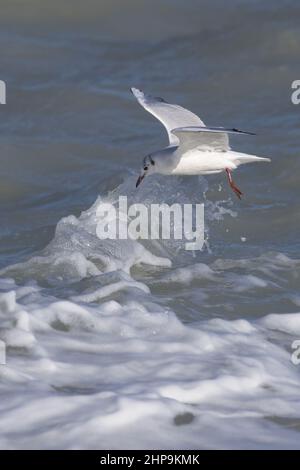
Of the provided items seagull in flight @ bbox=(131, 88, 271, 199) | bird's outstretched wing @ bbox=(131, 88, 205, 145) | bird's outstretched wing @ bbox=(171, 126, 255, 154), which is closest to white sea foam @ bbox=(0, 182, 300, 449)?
seagull in flight @ bbox=(131, 88, 271, 199)

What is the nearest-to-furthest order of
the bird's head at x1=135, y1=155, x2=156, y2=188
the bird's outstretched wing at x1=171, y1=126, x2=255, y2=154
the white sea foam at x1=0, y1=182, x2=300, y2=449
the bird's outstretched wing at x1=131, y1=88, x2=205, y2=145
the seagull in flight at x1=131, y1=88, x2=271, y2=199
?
the white sea foam at x1=0, y1=182, x2=300, y2=449 < the bird's outstretched wing at x1=171, y1=126, x2=255, y2=154 < the seagull in flight at x1=131, y1=88, x2=271, y2=199 < the bird's outstretched wing at x1=131, y1=88, x2=205, y2=145 < the bird's head at x1=135, y1=155, x2=156, y2=188

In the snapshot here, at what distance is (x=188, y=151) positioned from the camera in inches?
332

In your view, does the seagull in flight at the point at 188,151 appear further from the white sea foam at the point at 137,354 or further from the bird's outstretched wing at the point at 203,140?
the white sea foam at the point at 137,354

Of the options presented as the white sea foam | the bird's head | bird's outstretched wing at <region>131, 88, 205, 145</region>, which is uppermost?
bird's outstretched wing at <region>131, 88, 205, 145</region>

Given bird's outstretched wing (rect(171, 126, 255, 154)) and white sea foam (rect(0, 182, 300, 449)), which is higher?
bird's outstretched wing (rect(171, 126, 255, 154))

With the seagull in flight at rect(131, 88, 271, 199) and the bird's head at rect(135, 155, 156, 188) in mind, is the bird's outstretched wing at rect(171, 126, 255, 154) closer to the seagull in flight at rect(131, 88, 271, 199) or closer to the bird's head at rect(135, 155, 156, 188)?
the seagull in flight at rect(131, 88, 271, 199)

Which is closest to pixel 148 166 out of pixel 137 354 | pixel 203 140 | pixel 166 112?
pixel 166 112

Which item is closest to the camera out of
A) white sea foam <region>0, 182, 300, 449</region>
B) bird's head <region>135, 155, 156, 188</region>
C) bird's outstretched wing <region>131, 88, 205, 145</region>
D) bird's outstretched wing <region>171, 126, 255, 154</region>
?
white sea foam <region>0, 182, 300, 449</region>

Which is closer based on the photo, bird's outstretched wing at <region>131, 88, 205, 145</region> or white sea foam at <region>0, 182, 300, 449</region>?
white sea foam at <region>0, 182, 300, 449</region>

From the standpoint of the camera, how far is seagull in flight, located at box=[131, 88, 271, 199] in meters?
8.23

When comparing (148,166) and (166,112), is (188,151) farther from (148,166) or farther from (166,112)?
(148,166)

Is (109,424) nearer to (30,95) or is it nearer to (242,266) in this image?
(242,266)

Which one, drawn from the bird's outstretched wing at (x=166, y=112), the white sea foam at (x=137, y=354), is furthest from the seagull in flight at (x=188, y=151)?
the white sea foam at (x=137, y=354)
